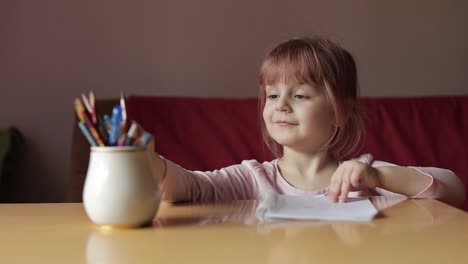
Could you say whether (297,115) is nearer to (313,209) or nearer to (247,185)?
(247,185)

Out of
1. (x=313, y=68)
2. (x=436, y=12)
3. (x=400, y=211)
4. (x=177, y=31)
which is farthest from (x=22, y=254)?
(x=436, y=12)

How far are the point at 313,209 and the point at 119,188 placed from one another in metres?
0.30

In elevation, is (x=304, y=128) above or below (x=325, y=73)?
below

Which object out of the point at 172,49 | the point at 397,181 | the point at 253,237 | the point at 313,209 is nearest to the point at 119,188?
the point at 253,237

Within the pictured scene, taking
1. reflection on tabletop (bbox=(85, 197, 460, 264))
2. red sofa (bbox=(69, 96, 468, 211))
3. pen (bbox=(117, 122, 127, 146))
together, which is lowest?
red sofa (bbox=(69, 96, 468, 211))

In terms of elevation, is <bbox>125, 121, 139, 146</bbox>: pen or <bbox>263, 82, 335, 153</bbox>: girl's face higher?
<bbox>125, 121, 139, 146</bbox>: pen

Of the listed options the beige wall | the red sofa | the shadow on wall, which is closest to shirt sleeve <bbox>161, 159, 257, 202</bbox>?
the red sofa

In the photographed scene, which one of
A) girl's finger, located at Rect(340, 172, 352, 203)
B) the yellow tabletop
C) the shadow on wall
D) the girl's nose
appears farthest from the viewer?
the shadow on wall

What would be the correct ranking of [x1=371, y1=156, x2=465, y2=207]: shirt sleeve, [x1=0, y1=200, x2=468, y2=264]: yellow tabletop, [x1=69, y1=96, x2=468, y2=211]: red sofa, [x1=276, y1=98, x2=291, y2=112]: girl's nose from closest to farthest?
[x1=0, y1=200, x2=468, y2=264]: yellow tabletop < [x1=371, y1=156, x2=465, y2=207]: shirt sleeve < [x1=276, y1=98, x2=291, y2=112]: girl's nose < [x1=69, y1=96, x2=468, y2=211]: red sofa

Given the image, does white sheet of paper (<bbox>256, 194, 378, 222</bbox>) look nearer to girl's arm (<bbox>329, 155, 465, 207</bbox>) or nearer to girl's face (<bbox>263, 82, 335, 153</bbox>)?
girl's arm (<bbox>329, 155, 465, 207</bbox>)

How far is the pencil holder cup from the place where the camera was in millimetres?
706

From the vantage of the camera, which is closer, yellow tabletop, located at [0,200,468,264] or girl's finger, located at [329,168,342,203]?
yellow tabletop, located at [0,200,468,264]

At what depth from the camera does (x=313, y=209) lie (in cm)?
85

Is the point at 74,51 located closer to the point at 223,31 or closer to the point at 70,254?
the point at 223,31
